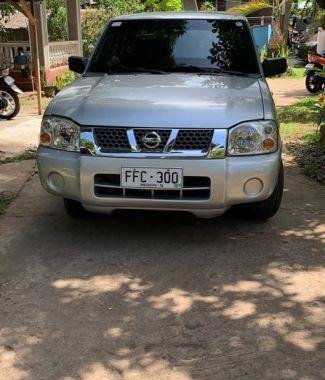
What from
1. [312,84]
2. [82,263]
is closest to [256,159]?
[82,263]

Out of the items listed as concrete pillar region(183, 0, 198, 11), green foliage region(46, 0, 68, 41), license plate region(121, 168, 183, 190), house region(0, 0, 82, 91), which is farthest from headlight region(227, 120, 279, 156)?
concrete pillar region(183, 0, 198, 11)

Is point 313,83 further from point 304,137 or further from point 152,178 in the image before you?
point 152,178

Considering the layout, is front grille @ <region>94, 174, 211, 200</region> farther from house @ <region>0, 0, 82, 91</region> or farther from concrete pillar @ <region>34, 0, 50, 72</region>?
concrete pillar @ <region>34, 0, 50, 72</region>

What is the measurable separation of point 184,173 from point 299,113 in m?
6.40

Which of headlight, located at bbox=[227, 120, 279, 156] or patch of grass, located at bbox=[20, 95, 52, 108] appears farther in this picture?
patch of grass, located at bbox=[20, 95, 52, 108]

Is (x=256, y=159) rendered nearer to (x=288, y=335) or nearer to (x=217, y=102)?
(x=217, y=102)

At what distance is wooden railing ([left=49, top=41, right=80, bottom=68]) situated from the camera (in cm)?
1344

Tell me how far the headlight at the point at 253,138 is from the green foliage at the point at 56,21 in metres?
13.9

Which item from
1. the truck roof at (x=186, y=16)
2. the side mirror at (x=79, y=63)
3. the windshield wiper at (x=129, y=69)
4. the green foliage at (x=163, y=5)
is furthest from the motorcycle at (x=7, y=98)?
the green foliage at (x=163, y=5)

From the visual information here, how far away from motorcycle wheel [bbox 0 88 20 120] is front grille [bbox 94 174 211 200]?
6337mm

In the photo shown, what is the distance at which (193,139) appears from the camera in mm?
3717

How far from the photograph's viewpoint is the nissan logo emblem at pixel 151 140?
371 centimetres

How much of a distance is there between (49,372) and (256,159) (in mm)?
1976

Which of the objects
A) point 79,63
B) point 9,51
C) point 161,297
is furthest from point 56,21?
point 161,297
